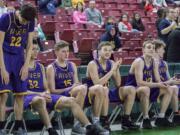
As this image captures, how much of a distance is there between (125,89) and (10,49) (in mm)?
2251

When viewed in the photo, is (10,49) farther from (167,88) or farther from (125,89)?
(167,88)

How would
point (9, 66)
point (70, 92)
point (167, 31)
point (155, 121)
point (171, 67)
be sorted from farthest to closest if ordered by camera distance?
1. point (167, 31)
2. point (171, 67)
3. point (155, 121)
4. point (70, 92)
5. point (9, 66)

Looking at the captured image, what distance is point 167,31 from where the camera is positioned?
1101cm

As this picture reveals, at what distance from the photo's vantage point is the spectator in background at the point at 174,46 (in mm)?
10328

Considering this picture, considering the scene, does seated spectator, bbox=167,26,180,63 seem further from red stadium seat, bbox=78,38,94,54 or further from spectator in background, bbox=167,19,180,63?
red stadium seat, bbox=78,38,94,54

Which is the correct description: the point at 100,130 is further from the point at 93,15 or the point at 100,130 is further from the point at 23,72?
the point at 93,15

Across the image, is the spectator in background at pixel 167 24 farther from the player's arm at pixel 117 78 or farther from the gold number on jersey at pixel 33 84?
the gold number on jersey at pixel 33 84

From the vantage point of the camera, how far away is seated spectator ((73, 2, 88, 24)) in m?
13.6

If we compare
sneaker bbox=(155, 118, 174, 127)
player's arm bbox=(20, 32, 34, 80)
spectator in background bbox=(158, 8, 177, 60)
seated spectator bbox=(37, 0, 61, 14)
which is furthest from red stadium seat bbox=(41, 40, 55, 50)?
player's arm bbox=(20, 32, 34, 80)

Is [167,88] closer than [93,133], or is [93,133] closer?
[93,133]

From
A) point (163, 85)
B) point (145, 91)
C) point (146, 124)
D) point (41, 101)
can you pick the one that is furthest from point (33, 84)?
point (163, 85)

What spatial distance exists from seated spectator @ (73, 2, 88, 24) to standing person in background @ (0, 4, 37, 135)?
6630 millimetres

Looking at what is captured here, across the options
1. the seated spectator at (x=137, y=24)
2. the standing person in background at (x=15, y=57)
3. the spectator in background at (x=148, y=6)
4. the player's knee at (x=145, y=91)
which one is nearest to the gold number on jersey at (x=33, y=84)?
the standing person in background at (x=15, y=57)

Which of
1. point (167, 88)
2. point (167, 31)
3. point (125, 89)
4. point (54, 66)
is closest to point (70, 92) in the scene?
point (54, 66)
